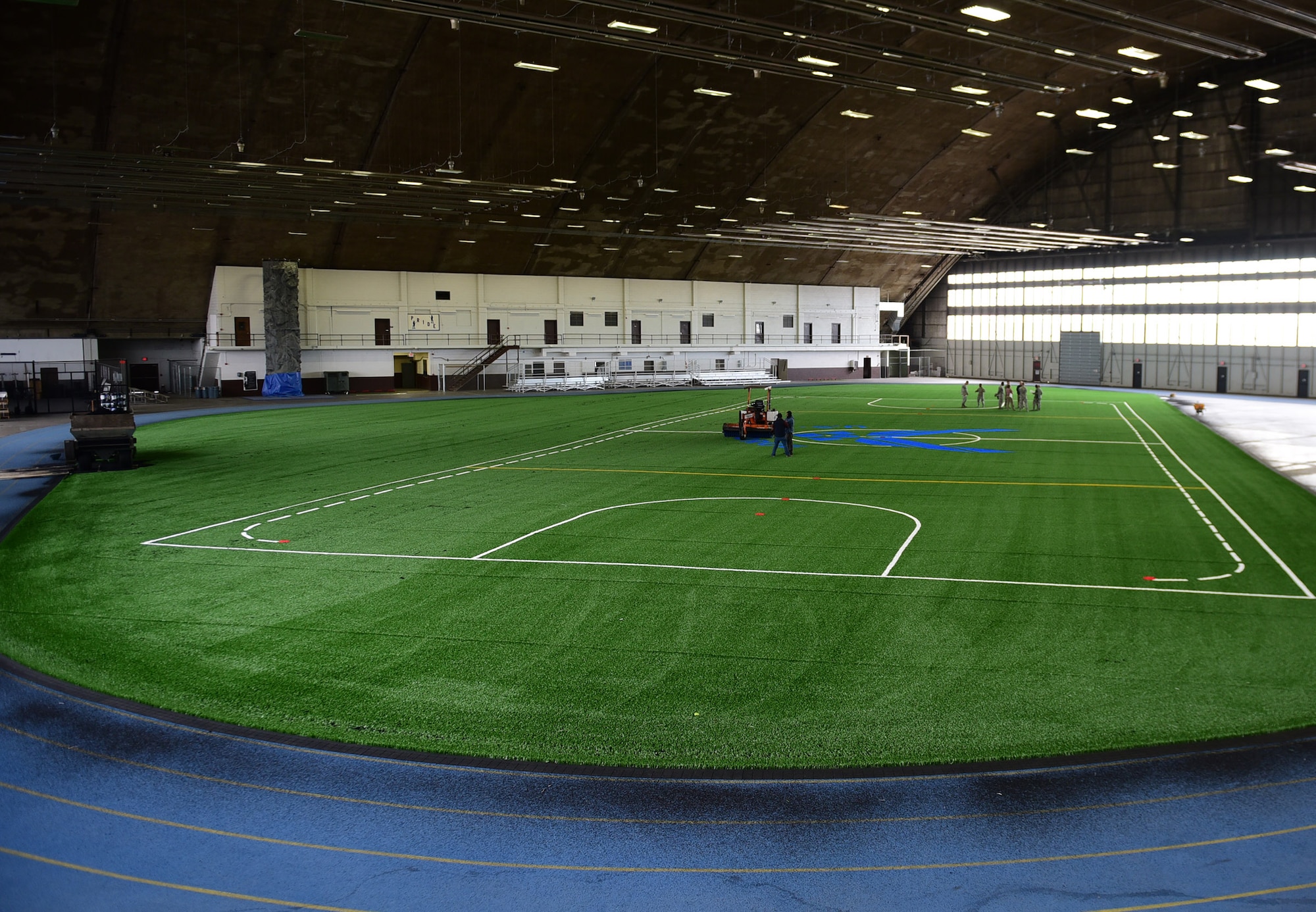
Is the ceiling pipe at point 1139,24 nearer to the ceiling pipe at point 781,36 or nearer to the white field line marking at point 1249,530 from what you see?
the ceiling pipe at point 781,36

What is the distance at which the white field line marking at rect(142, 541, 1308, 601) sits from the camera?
1483cm

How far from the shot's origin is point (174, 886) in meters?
7.28

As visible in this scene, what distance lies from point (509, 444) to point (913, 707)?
86.8 feet

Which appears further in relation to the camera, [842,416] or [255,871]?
[842,416]

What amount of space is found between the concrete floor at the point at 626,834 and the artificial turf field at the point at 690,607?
64 centimetres

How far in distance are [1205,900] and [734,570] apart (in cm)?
975

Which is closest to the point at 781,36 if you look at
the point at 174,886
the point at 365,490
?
the point at 365,490

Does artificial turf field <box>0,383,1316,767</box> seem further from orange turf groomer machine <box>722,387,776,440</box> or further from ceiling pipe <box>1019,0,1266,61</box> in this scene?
ceiling pipe <box>1019,0,1266,61</box>

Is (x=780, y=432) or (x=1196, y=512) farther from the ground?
(x=780, y=432)

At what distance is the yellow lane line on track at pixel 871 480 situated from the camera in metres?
25.3

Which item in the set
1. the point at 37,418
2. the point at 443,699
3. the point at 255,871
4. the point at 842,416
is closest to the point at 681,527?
the point at 443,699

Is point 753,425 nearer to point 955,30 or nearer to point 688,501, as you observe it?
point 688,501

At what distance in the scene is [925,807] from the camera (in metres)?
8.24

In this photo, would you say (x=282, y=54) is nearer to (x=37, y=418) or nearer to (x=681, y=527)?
(x=37, y=418)
